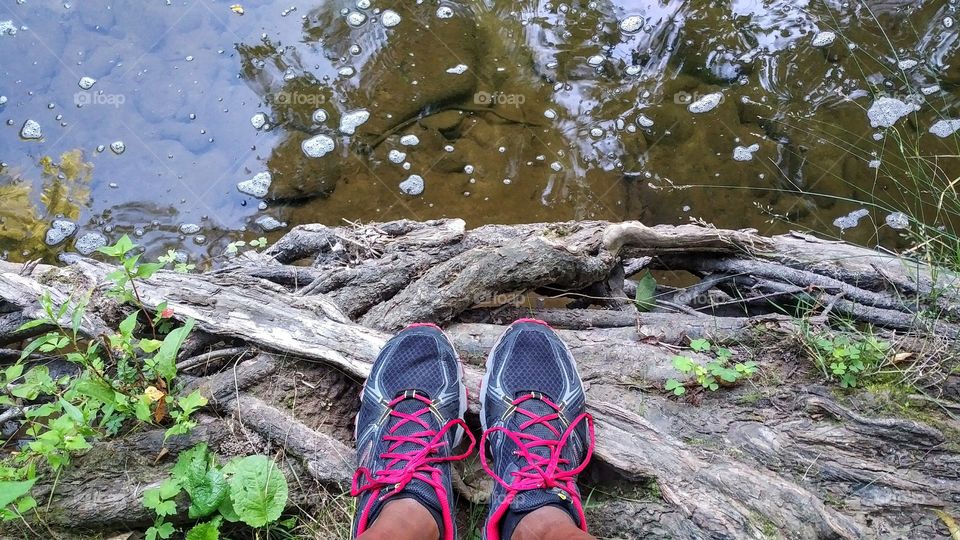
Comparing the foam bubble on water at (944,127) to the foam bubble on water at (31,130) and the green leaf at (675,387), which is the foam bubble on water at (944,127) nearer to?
the green leaf at (675,387)

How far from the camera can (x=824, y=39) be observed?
3.35 meters

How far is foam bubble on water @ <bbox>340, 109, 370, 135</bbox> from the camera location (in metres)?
3.33

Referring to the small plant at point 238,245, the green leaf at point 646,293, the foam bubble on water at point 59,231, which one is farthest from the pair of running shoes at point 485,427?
the foam bubble on water at point 59,231

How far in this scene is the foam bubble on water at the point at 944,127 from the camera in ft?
10.0

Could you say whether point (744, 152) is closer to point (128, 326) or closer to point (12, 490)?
point (128, 326)

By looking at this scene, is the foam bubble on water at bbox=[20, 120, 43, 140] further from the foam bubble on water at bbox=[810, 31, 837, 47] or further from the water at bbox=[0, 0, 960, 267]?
the foam bubble on water at bbox=[810, 31, 837, 47]

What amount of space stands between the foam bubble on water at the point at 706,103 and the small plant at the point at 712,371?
1879 mm

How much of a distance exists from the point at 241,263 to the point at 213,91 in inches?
60.4

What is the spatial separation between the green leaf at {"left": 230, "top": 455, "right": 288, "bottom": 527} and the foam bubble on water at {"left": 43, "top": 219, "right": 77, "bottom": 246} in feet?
7.18

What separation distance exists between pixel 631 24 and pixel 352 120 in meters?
1.79

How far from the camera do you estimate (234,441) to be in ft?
5.81

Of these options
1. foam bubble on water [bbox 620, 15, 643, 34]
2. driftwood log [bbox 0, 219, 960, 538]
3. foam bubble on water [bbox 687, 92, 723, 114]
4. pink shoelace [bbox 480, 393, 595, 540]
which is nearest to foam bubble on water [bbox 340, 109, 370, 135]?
driftwood log [bbox 0, 219, 960, 538]

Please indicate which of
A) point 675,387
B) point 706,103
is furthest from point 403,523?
point 706,103

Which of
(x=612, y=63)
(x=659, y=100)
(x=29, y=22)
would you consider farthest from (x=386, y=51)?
(x=29, y=22)
